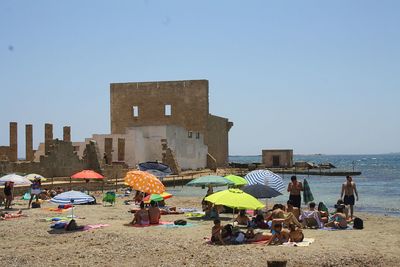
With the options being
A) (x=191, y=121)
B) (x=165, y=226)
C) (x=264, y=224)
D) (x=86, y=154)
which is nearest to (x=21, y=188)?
(x=86, y=154)

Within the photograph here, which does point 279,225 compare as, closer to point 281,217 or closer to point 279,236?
point 279,236

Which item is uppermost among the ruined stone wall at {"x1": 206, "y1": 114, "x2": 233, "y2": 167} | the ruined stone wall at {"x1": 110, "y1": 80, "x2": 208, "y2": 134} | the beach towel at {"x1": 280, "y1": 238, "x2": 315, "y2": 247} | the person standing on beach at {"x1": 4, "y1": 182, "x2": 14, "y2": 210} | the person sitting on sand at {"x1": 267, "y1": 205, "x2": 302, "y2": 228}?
the ruined stone wall at {"x1": 110, "y1": 80, "x2": 208, "y2": 134}

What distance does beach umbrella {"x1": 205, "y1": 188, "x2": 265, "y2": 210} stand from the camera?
12.9m

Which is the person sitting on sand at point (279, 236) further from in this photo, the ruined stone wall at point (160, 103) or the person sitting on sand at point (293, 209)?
the ruined stone wall at point (160, 103)

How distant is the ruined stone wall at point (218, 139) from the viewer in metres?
50.6

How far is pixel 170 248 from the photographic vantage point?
11.9 meters

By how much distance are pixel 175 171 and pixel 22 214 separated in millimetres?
22027

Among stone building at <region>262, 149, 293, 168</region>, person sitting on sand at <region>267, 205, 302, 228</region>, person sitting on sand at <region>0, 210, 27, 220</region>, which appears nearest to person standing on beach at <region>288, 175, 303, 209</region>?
person sitting on sand at <region>267, 205, 302, 228</region>

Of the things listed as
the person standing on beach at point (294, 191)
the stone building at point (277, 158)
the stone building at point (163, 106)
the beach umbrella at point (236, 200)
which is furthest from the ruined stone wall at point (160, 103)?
the beach umbrella at point (236, 200)

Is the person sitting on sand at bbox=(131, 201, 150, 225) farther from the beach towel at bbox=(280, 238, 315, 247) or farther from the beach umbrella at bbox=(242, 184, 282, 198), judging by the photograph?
the beach towel at bbox=(280, 238, 315, 247)

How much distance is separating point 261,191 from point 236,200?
1872 mm

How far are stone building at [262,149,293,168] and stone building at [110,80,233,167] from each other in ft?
46.3

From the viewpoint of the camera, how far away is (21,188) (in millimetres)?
24812

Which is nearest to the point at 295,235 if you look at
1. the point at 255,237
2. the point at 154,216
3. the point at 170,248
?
the point at 255,237
